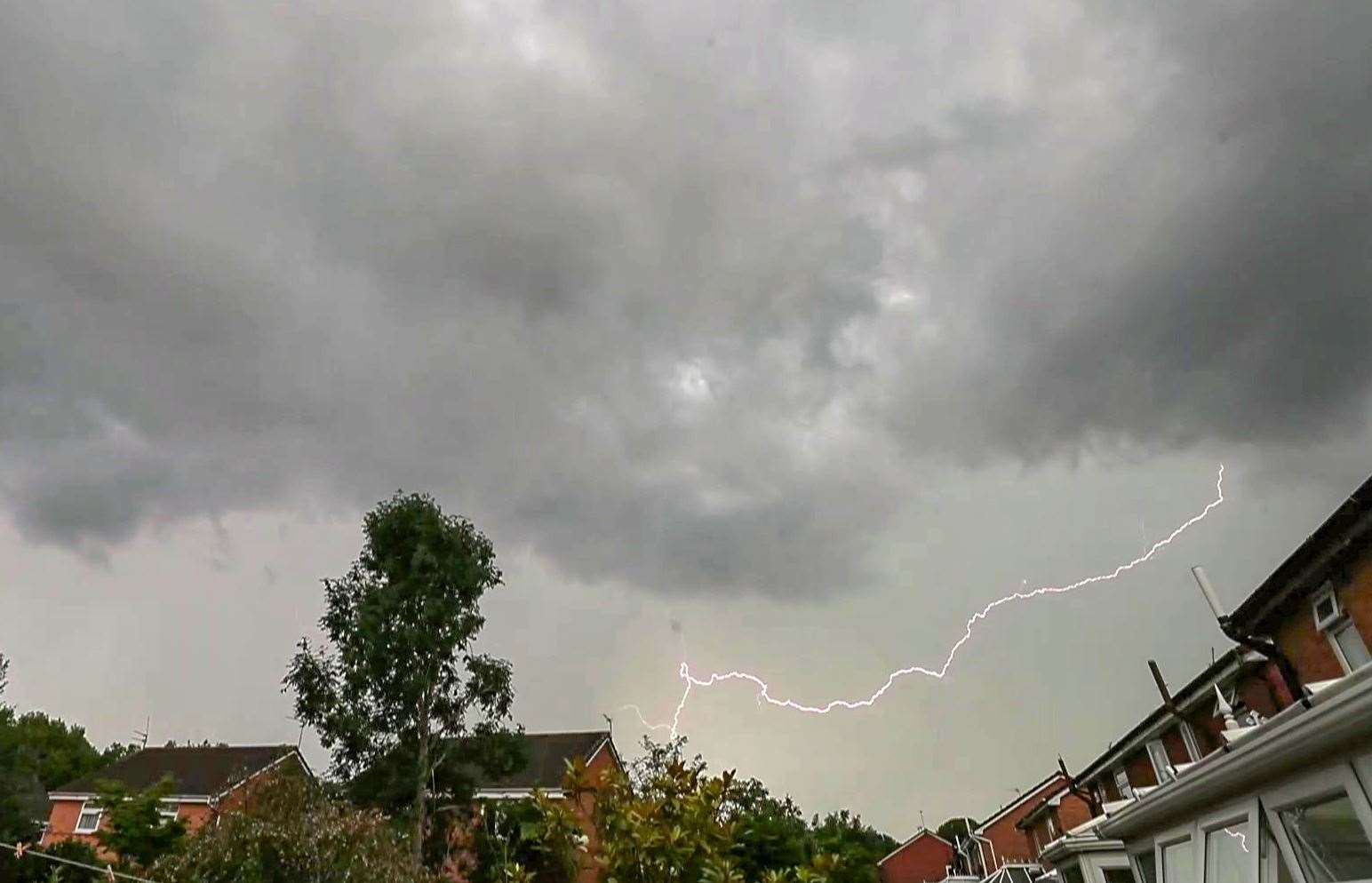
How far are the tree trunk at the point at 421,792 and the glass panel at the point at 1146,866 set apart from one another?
63.3 feet

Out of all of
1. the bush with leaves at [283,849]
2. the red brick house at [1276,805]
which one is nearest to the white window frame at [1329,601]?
the red brick house at [1276,805]

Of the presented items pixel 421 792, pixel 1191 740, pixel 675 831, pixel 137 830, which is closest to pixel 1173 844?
pixel 675 831

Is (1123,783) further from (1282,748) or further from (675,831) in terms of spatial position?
(1282,748)

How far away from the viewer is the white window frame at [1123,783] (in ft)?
58.0

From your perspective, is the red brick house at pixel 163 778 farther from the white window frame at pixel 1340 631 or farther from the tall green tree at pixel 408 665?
the white window frame at pixel 1340 631

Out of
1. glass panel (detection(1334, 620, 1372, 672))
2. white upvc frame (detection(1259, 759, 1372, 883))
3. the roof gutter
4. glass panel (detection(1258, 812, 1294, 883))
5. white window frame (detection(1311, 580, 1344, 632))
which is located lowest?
glass panel (detection(1258, 812, 1294, 883))

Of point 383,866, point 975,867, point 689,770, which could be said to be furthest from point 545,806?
point 975,867

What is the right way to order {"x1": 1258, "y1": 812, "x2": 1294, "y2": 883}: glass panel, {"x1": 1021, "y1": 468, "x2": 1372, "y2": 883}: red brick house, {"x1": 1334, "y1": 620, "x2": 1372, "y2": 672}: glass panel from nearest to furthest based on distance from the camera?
{"x1": 1021, "y1": 468, "x2": 1372, "y2": 883}: red brick house < {"x1": 1258, "y1": 812, "x2": 1294, "y2": 883}: glass panel < {"x1": 1334, "y1": 620, "x2": 1372, "y2": 672}: glass panel

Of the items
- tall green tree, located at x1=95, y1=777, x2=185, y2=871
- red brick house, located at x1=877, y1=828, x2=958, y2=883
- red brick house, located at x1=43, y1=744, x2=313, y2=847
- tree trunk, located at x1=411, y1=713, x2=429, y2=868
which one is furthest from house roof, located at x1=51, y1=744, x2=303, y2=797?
red brick house, located at x1=877, y1=828, x2=958, y2=883

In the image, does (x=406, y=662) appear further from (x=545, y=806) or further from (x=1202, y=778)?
(x=1202, y=778)

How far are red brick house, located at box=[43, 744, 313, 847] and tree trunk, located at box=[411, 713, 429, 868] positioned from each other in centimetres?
998

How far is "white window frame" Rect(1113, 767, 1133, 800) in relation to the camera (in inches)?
696

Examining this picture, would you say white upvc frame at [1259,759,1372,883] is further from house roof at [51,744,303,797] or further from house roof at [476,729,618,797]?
house roof at [51,744,303,797]

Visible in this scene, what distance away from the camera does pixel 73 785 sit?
1341 inches
